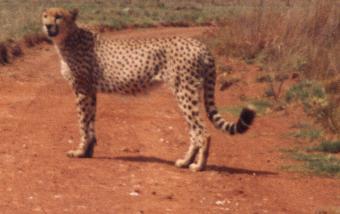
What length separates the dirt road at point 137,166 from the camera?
661 cm

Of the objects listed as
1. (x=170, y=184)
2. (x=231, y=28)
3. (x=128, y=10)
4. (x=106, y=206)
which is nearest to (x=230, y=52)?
(x=231, y=28)

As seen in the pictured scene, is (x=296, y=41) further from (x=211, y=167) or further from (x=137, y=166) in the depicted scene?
(x=137, y=166)

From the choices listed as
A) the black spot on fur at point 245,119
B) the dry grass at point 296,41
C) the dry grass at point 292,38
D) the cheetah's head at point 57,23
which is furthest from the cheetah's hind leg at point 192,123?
the dry grass at point 292,38

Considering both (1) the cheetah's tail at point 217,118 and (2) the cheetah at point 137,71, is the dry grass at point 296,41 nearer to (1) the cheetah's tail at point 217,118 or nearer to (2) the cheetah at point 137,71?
(1) the cheetah's tail at point 217,118

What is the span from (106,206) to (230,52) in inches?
398

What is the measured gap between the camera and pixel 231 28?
16453mm

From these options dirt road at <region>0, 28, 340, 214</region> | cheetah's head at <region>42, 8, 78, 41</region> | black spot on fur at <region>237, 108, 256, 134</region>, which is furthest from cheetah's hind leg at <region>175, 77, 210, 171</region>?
cheetah's head at <region>42, 8, 78, 41</region>

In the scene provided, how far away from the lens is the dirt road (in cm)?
661

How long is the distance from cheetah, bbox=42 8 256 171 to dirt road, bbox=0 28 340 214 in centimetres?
22

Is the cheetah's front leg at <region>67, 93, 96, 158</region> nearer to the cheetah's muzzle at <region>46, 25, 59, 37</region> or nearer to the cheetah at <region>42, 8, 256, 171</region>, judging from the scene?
the cheetah at <region>42, 8, 256, 171</region>

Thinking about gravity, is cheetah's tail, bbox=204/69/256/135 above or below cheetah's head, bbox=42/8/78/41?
below

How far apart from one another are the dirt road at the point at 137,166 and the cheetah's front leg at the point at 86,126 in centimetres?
16

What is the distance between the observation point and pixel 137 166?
8.04 metres

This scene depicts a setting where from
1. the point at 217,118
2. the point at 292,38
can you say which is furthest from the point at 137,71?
the point at 292,38
